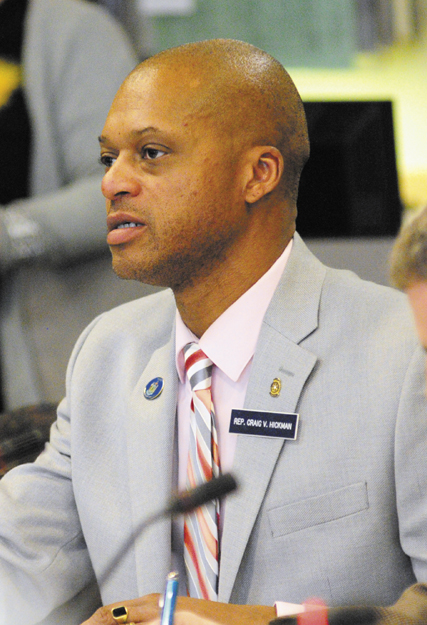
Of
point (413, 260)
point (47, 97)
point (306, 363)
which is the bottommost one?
point (306, 363)

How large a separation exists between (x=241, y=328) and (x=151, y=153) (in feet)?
0.89

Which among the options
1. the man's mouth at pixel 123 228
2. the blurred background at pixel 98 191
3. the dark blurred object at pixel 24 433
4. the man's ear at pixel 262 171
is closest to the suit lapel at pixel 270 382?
the man's ear at pixel 262 171

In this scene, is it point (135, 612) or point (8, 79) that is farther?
point (8, 79)

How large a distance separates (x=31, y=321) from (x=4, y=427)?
414 millimetres

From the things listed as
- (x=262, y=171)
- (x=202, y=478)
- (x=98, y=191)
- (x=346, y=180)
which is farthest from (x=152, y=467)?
(x=346, y=180)

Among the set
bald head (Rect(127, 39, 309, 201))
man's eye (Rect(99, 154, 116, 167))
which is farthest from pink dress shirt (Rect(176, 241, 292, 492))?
man's eye (Rect(99, 154, 116, 167))

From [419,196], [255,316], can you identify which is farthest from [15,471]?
[419,196]

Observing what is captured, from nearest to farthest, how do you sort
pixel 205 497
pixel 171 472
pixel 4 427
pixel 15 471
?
1. pixel 205 497
2. pixel 171 472
3. pixel 15 471
4. pixel 4 427

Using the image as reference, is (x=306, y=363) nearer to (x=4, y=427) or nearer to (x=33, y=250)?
(x=4, y=427)

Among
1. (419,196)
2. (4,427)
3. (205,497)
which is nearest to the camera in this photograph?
(205,497)

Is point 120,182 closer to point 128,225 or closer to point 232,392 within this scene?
point 128,225

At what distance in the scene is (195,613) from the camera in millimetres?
872

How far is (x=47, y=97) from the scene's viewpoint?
173cm

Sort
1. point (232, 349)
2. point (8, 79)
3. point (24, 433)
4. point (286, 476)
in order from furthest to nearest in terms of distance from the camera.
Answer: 1. point (8, 79)
2. point (24, 433)
3. point (232, 349)
4. point (286, 476)
